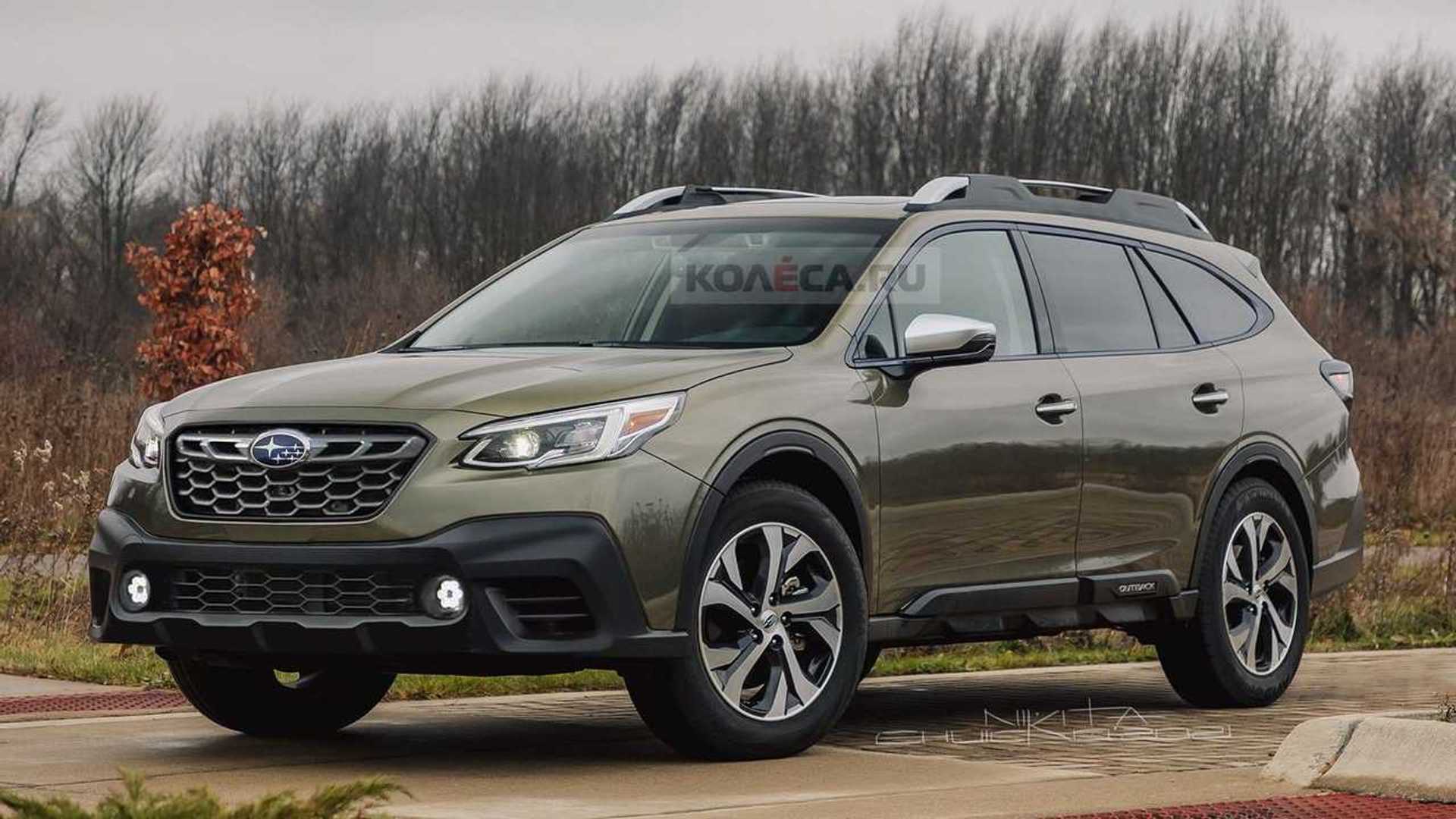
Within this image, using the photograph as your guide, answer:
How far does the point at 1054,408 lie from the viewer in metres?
7.96

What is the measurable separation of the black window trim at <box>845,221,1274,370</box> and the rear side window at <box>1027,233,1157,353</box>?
29mm

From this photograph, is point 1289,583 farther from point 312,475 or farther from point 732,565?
point 312,475

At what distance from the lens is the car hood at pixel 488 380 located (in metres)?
6.58

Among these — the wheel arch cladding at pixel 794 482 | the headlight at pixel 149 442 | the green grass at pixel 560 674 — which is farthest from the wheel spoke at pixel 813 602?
the green grass at pixel 560 674

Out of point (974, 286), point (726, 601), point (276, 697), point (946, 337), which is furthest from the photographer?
point (974, 286)

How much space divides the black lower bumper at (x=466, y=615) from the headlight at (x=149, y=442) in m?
0.41

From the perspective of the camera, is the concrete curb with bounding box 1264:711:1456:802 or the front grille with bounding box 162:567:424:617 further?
the front grille with bounding box 162:567:424:617

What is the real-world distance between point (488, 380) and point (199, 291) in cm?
1051

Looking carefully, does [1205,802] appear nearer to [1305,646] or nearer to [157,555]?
[157,555]

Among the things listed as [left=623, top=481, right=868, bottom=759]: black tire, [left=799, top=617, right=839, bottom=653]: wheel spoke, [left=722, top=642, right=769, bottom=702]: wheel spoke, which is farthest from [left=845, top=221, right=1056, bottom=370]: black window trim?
[left=722, top=642, right=769, bottom=702]: wheel spoke

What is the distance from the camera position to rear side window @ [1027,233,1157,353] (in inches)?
329

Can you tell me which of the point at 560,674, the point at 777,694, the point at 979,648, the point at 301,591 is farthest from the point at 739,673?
the point at 979,648

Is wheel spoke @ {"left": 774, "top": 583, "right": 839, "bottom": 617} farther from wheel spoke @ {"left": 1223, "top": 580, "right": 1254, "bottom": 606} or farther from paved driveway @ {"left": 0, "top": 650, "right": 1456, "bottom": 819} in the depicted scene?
wheel spoke @ {"left": 1223, "top": 580, "right": 1254, "bottom": 606}

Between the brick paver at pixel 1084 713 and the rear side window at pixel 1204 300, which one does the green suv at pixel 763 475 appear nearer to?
the rear side window at pixel 1204 300
